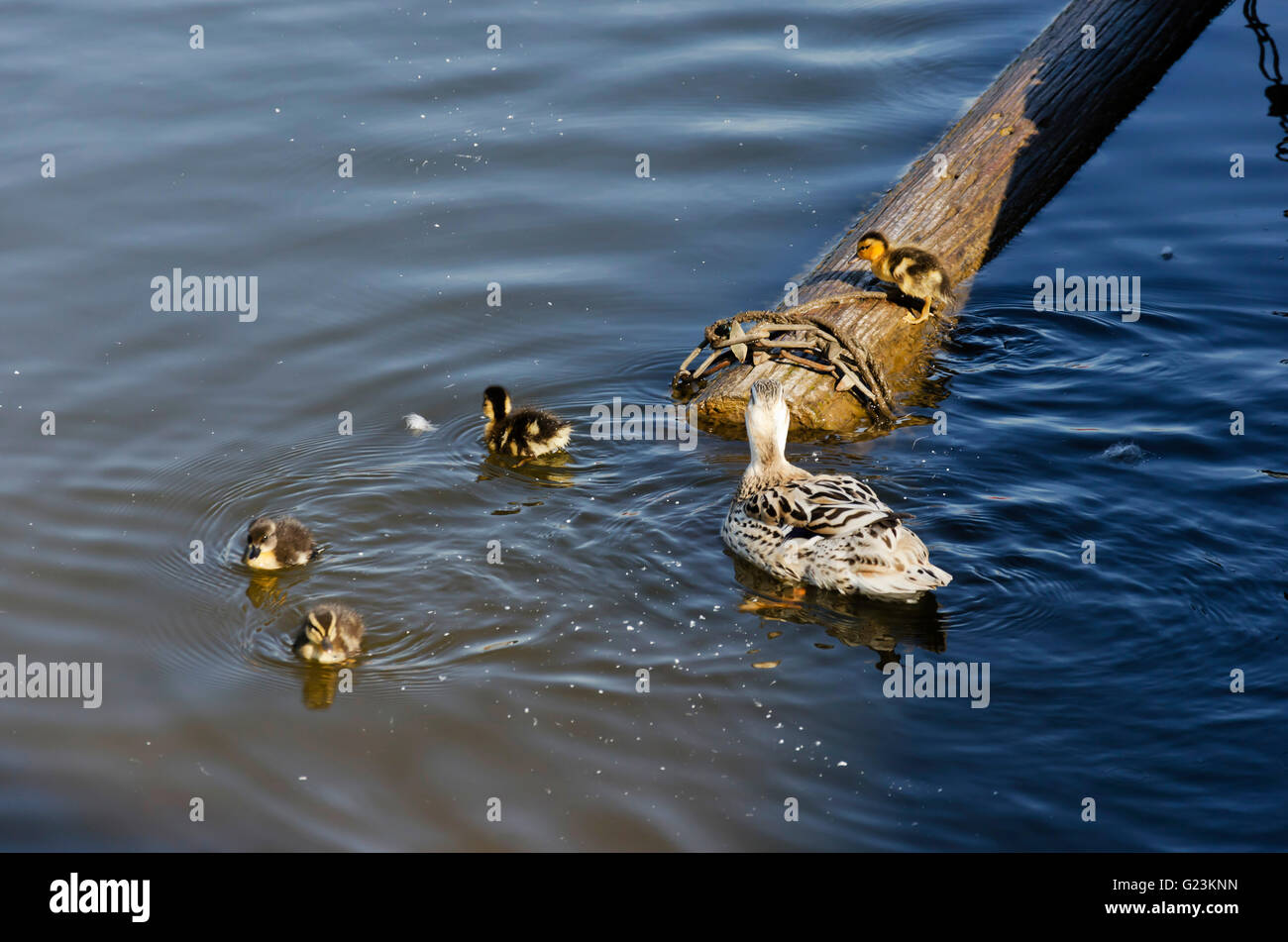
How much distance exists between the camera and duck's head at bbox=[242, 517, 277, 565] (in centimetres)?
763

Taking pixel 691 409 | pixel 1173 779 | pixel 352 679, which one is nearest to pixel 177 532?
pixel 352 679

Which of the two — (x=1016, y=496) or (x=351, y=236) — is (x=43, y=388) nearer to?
(x=351, y=236)

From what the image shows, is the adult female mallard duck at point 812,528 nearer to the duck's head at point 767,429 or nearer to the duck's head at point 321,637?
the duck's head at point 767,429

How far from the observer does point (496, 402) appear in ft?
30.1

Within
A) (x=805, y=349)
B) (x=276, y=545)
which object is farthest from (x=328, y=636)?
(x=805, y=349)

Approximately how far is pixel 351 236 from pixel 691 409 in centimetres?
394

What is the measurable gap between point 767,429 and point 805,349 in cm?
144

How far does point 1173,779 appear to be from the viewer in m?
6.02

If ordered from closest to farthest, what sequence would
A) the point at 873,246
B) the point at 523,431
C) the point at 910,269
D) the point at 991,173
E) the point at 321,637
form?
the point at 321,637, the point at 523,431, the point at 910,269, the point at 873,246, the point at 991,173

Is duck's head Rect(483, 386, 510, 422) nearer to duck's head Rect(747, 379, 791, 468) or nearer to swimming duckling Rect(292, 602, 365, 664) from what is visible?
duck's head Rect(747, 379, 791, 468)

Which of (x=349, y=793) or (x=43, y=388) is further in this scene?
(x=43, y=388)

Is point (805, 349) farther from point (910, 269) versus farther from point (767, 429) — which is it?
point (767, 429)

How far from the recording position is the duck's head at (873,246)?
10.1 metres

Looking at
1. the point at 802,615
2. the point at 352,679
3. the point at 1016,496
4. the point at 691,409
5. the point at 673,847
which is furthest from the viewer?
the point at 691,409
